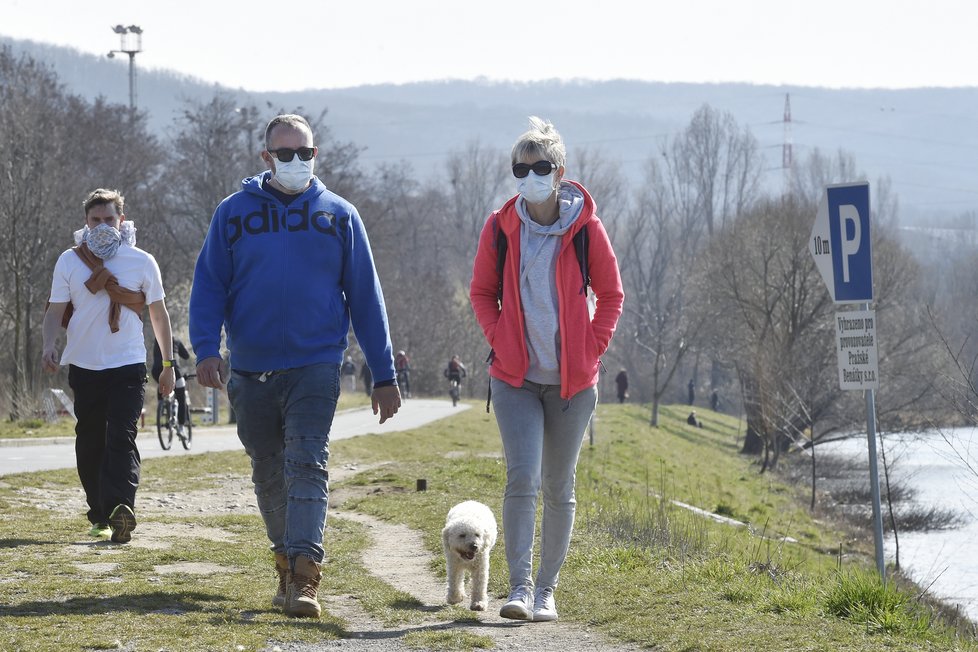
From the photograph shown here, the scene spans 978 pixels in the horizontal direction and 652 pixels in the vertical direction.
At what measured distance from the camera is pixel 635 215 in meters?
90.2

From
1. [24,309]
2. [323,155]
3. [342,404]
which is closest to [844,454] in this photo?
[342,404]

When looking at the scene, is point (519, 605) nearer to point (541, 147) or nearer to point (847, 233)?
point (541, 147)

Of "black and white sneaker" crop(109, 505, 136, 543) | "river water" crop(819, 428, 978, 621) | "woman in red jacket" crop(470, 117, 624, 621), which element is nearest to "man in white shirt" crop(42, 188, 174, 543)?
"black and white sneaker" crop(109, 505, 136, 543)

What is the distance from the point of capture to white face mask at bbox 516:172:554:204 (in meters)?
6.52

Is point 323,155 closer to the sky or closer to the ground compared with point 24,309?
closer to the sky

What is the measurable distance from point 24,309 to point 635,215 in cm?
6053

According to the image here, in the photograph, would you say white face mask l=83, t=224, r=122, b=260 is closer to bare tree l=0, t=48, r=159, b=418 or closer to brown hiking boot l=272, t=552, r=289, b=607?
brown hiking boot l=272, t=552, r=289, b=607

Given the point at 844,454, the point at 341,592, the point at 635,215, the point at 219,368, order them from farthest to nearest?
the point at 635,215 < the point at 844,454 < the point at 341,592 < the point at 219,368

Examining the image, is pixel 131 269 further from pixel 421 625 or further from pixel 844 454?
pixel 844 454

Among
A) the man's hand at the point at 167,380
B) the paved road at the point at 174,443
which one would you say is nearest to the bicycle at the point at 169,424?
the paved road at the point at 174,443

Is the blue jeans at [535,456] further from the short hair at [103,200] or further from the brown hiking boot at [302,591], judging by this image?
the short hair at [103,200]

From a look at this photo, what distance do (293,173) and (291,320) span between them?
69 centimetres

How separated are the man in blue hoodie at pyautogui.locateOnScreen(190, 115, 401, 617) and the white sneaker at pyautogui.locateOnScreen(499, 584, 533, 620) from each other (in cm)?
93

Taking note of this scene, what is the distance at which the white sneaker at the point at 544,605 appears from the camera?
6617 millimetres
